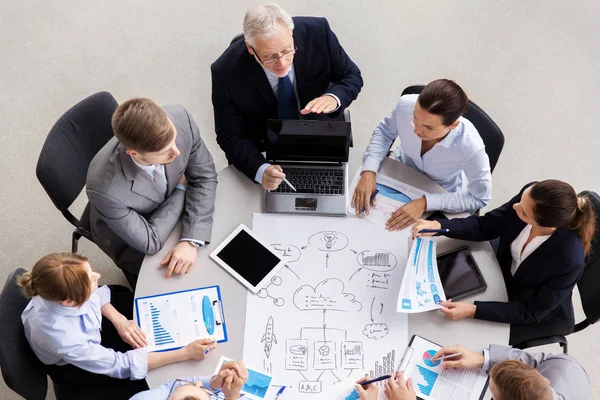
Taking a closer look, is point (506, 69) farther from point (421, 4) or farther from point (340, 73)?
point (340, 73)

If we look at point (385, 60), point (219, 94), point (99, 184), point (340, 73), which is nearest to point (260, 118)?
point (219, 94)

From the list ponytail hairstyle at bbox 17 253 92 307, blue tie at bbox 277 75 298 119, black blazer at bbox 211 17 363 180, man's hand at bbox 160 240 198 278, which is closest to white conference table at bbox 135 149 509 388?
man's hand at bbox 160 240 198 278

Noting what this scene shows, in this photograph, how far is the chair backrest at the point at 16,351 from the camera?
196cm

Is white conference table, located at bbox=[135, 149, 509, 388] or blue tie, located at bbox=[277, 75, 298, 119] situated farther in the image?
blue tie, located at bbox=[277, 75, 298, 119]

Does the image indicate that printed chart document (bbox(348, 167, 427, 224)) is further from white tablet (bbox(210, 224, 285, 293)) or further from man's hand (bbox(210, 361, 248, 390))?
man's hand (bbox(210, 361, 248, 390))

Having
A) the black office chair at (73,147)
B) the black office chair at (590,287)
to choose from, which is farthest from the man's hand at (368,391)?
the black office chair at (73,147)

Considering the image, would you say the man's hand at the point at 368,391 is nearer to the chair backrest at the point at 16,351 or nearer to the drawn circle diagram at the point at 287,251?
the drawn circle diagram at the point at 287,251

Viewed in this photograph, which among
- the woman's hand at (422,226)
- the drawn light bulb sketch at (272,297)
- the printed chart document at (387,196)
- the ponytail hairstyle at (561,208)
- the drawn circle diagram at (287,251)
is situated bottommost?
the drawn light bulb sketch at (272,297)

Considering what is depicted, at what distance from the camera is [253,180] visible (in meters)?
2.42

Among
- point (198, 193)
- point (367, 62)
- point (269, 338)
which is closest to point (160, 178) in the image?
point (198, 193)

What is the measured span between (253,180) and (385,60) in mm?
1840

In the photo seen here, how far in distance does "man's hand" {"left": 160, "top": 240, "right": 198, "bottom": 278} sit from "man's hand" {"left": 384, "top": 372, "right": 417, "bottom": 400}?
0.88 metres

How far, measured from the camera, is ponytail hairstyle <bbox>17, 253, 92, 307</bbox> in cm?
188

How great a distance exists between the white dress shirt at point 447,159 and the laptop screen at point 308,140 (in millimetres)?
169
